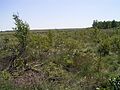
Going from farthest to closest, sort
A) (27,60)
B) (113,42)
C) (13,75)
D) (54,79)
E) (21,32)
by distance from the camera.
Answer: (113,42)
(21,32)
(27,60)
(13,75)
(54,79)

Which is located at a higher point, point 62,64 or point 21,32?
point 21,32

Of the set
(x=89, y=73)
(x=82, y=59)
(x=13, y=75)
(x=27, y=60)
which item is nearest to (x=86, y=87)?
(x=89, y=73)

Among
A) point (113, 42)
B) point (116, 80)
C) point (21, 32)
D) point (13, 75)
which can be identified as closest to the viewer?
point (116, 80)

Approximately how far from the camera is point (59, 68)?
11.8 metres

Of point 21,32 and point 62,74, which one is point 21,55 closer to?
point 21,32

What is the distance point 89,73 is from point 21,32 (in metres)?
5.96

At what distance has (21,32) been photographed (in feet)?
49.4

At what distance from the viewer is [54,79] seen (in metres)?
9.94

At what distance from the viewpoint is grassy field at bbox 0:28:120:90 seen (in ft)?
26.6

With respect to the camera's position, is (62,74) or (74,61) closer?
(62,74)

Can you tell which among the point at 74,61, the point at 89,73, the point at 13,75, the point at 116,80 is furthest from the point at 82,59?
the point at 116,80

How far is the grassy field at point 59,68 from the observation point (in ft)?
26.6

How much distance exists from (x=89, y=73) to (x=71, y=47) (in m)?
5.88

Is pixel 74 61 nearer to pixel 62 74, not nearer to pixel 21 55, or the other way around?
pixel 62 74
